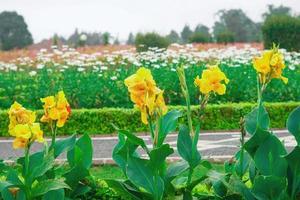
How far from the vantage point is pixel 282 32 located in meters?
18.8

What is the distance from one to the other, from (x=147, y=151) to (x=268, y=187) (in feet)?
1.83

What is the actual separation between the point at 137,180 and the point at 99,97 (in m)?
8.89

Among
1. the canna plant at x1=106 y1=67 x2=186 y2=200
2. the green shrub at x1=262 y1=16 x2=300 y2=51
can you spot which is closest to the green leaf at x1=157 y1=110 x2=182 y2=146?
the canna plant at x1=106 y1=67 x2=186 y2=200

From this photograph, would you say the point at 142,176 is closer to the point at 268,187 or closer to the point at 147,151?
the point at 147,151

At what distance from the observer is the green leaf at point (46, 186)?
3.15m

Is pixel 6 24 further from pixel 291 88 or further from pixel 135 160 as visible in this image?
pixel 135 160

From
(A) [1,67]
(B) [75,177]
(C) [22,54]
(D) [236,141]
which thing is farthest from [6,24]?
(B) [75,177]

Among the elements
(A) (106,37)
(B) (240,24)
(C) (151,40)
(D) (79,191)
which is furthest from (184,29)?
(D) (79,191)

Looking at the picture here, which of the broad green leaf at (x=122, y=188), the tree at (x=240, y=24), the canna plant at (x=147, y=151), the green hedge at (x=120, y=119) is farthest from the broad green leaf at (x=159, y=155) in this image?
the tree at (x=240, y=24)

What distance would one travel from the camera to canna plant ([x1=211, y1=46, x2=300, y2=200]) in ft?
10.3

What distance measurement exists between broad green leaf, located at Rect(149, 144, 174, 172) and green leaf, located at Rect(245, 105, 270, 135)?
488mm

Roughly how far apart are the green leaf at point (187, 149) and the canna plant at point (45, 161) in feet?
1.46

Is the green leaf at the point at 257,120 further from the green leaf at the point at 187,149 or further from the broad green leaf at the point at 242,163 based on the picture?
the green leaf at the point at 187,149

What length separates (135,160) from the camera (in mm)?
3164
